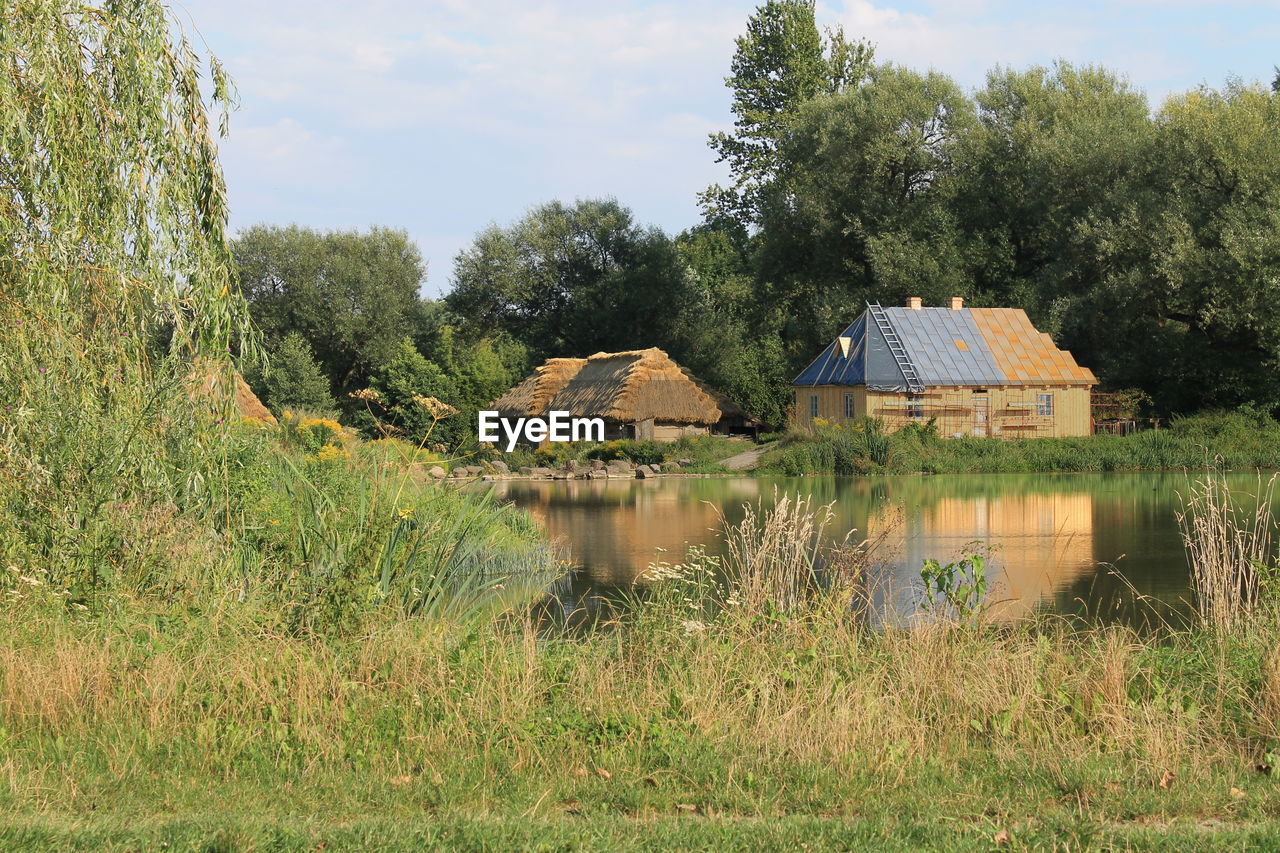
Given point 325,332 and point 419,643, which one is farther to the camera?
point 325,332

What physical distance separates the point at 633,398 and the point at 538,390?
4.49m

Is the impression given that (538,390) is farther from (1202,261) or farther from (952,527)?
(952,527)

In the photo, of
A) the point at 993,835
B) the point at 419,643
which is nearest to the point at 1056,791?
the point at 993,835

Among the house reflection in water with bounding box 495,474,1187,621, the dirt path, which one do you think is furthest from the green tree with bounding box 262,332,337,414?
the dirt path

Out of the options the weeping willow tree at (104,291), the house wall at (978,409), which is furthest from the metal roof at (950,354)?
the weeping willow tree at (104,291)

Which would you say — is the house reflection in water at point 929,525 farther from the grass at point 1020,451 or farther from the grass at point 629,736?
the grass at point 629,736

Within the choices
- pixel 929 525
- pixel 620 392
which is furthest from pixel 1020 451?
pixel 929 525

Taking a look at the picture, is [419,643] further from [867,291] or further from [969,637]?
[867,291]

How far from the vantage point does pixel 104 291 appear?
331 inches

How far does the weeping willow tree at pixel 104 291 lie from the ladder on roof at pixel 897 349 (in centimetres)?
2689

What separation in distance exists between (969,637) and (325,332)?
43.4 metres

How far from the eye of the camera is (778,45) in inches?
2072

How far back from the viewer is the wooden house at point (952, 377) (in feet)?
113

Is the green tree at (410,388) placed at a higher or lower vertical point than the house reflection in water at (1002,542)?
higher
